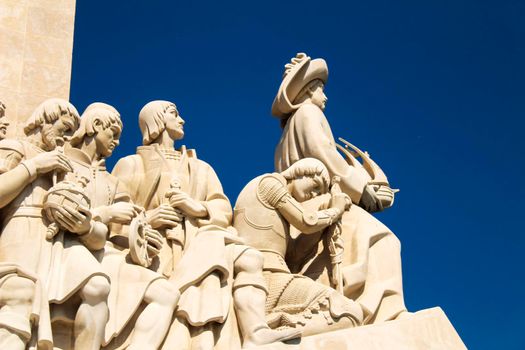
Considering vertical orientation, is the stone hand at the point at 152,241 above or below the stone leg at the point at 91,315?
above

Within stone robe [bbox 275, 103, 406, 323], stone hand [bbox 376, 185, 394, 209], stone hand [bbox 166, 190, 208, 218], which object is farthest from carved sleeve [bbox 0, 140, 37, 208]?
stone hand [bbox 376, 185, 394, 209]

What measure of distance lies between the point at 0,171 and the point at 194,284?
162cm

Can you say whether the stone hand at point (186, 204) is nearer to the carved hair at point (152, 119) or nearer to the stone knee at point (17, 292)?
the carved hair at point (152, 119)

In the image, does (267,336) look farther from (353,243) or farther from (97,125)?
(97,125)

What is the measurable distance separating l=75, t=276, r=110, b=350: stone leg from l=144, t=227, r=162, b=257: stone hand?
0.78 m

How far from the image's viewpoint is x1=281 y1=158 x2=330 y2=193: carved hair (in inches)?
359

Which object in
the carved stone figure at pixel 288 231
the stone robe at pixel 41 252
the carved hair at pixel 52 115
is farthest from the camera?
the carved stone figure at pixel 288 231

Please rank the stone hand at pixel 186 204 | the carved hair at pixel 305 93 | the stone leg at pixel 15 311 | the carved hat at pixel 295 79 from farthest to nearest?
the carved hair at pixel 305 93 < the carved hat at pixel 295 79 < the stone hand at pixel 186 204 < the stone leg at pixel 15 311

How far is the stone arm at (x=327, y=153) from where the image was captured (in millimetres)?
9586

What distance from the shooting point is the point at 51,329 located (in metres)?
7.39

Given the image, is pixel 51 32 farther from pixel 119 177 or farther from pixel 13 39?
pixel 119 177

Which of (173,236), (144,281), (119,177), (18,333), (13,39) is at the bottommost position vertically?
(18,333)

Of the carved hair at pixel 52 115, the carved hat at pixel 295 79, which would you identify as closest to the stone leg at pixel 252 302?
the carved hair at pixel 52 115

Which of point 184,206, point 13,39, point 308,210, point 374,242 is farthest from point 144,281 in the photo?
point 13,39
